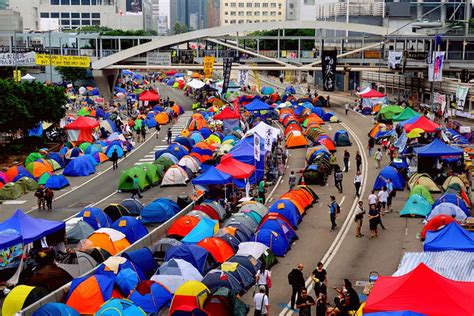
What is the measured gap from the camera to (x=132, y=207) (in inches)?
1103

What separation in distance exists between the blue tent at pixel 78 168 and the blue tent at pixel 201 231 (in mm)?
16521

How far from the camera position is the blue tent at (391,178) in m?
30.9

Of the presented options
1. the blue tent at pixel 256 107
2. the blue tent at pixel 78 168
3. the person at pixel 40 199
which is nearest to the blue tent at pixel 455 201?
→ the person at pixel 40 199

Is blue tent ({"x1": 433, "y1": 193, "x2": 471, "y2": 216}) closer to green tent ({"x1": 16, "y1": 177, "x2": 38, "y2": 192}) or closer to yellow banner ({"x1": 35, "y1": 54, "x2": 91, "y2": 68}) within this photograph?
green tent ({"x1": 16, "y1": 177, "x2": 38, "y2": 192})

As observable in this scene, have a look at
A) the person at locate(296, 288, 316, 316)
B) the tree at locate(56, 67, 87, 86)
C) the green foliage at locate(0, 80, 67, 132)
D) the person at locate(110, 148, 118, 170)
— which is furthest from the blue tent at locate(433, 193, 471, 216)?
the tree at locate(56, 67, 87, 86)

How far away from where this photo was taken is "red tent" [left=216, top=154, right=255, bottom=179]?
3045 cm

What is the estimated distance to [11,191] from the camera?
33.7 metres

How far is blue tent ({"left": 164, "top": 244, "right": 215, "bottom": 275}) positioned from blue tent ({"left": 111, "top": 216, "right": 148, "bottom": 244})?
3.40 metres

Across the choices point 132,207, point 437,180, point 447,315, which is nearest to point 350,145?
point 437,180

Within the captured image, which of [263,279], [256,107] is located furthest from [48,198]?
[256,107]

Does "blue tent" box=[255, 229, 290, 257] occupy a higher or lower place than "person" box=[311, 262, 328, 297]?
lower

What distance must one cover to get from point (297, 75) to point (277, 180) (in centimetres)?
7444

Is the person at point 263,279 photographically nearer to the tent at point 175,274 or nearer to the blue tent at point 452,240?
the tent at point 175,274

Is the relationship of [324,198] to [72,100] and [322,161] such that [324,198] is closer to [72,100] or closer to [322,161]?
[322,161]
